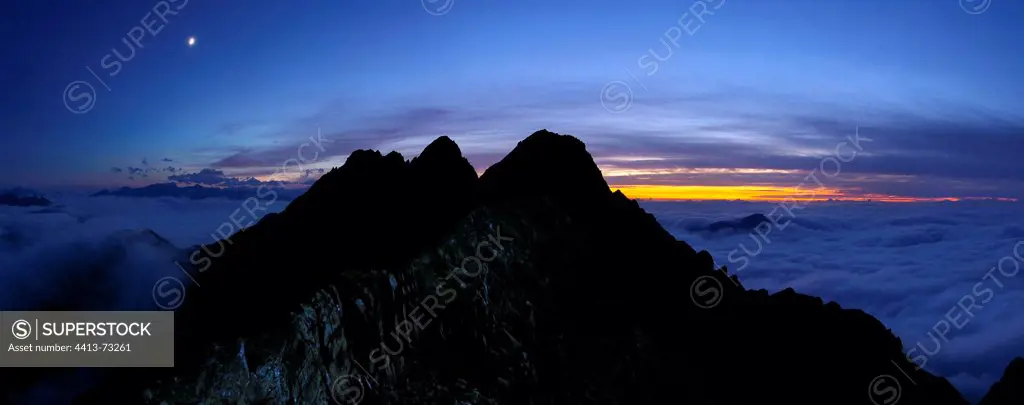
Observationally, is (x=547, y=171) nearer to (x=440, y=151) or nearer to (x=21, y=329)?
(x=440, y=151)

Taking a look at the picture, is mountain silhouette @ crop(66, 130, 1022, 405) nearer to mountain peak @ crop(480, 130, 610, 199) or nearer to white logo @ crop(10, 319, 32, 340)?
mountain peak @ crop(480, 130, 610, 199)

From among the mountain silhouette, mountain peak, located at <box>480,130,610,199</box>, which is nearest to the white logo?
the mountain silhouette

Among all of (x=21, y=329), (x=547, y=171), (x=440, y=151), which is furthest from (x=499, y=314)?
(x=21, y=329)

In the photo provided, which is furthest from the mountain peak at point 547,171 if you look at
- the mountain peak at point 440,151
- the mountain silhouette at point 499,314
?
the mountain peak at point 440,151

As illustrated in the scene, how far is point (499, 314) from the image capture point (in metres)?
22.4

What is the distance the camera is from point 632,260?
33.1 metres

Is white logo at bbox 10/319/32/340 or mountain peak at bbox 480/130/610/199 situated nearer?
white logo at bbox 10/319/32/340

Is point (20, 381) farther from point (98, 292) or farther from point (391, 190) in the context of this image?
point (391, 190)

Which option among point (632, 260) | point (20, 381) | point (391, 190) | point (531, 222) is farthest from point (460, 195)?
point (20, 381)

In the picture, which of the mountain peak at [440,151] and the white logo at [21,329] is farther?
the mountain peak at [440,151]

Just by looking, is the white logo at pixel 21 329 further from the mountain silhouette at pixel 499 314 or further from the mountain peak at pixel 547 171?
the mountain peak at pixel 547 171

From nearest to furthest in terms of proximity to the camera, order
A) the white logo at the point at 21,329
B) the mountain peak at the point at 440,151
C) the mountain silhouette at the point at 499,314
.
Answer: the mountain silhouette at the point at 499,314 < the white logo at the point at 21,329 < the mountain peak at the point at 440,151

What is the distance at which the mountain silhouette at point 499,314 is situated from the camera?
802 inches

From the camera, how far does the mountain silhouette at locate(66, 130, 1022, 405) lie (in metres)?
20.4
